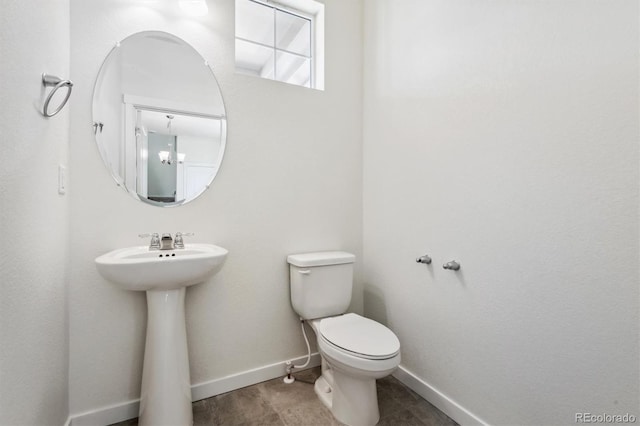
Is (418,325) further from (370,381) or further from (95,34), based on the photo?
(95,34)

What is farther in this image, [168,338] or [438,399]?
[438,399]

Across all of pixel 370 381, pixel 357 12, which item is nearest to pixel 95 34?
pixel 357 12

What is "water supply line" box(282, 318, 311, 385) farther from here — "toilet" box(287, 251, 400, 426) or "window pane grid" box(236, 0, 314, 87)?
"window pane grid" box(236, 0, 314, 87)

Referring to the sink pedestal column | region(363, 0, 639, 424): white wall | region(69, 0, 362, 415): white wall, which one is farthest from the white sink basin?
region(363, 0, 639, 424): white wall

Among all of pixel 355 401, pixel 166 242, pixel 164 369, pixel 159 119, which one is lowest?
pixel 355 401

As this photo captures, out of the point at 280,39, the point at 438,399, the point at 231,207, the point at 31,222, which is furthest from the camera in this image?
the point at 280,39

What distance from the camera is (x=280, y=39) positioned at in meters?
2.09

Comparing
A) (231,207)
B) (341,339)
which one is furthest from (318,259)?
(231,207)

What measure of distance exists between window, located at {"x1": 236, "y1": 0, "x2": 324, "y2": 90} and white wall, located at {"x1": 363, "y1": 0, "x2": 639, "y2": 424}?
0.53 meters

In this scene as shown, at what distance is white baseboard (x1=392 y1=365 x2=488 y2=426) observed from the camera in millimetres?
1399

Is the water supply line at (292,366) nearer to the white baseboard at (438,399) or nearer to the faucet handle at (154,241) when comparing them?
the white baseboard at (438,399)

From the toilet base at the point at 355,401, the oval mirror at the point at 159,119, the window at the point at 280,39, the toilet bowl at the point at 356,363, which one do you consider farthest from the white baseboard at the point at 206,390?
the window at the point at 280,39

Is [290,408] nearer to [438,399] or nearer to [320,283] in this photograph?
[320,283]

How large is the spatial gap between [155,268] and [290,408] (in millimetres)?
1025
